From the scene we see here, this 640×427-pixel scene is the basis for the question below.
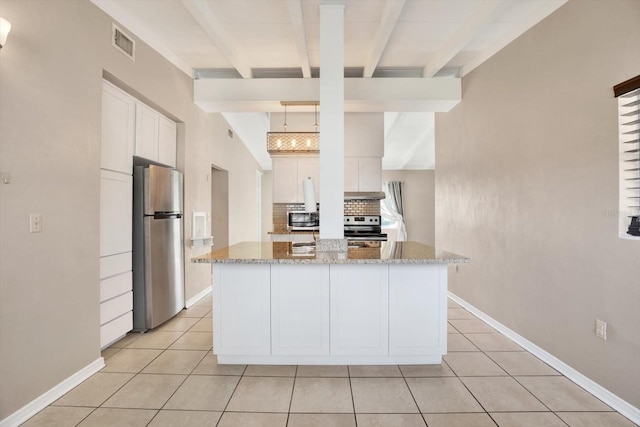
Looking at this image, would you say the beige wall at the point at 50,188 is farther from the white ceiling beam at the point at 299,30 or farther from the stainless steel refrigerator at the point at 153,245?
the white ceiling beam at the point at 299,30

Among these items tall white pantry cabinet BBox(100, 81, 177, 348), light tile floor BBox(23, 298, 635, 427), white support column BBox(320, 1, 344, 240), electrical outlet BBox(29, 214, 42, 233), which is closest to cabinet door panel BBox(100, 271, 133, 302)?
tall white pantry cabinet BBox(100, 81, 177, 348)

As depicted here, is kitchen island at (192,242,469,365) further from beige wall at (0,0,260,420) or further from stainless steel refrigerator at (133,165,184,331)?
stainless steel refrigerator at (133,165,184,331)

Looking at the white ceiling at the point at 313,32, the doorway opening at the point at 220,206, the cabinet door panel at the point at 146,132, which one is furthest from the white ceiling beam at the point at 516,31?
the doorway opening at the point at 220,206

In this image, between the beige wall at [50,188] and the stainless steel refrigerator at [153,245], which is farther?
the stainless steel refrigerator at [153,245]

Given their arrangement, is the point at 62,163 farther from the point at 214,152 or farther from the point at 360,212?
the point at 360,212

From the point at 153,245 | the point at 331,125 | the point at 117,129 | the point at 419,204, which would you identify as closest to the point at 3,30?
the point at 117,129

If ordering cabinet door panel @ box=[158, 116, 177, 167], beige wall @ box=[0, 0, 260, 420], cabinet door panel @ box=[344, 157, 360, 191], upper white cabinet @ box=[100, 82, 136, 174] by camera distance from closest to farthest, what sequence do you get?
beige wall @ box=[0, 0, 260, 420] < upper white cabinet @ box=[100, 82, 136, 174] < cabinet door panel @ box=[158, 116, 177, 167] < cabinet door panel @ box=[344, 157, 360, 191]

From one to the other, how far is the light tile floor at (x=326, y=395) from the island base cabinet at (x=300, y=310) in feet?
0.63

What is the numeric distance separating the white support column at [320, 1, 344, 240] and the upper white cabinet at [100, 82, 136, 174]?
69.0 inches

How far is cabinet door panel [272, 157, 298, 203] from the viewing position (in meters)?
5.23

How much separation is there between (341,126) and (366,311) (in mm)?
1527

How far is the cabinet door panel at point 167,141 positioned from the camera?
3.43 metres

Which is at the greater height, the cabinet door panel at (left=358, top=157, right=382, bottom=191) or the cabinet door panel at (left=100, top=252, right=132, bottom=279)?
the cabinet door panel at (left=358, top=157, right=382, bottom=191)

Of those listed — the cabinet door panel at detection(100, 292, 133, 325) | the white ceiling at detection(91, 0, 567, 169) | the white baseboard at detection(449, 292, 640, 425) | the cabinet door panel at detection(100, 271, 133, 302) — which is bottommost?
the white baseboard at detection(449, 292, 640, 425)
